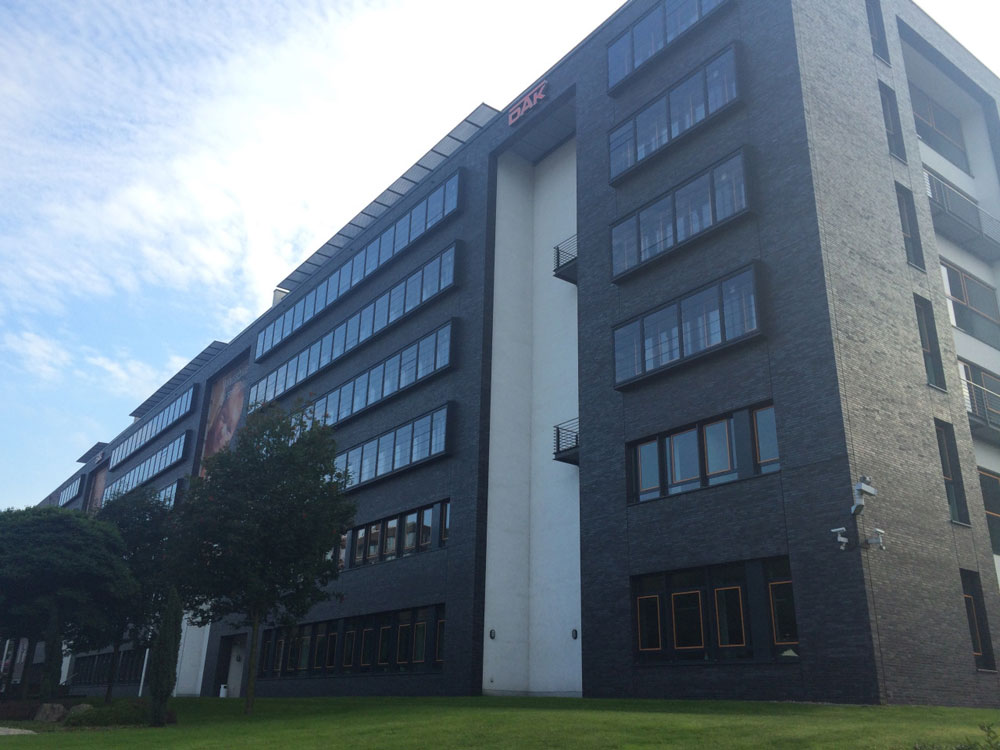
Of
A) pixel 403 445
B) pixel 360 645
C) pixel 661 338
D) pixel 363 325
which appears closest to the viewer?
pixel 661 338

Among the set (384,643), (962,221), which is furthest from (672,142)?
(384,643)

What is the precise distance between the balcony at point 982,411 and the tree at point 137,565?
34219 mm

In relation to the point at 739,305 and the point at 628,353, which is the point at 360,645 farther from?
the point at 739,305

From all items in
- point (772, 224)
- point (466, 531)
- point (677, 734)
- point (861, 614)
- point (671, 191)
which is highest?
point (671, 191)

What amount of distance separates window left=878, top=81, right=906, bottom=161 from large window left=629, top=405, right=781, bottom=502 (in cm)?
1138

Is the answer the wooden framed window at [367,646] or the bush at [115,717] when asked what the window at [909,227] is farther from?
the bush at [115,717]

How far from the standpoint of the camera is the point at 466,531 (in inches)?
1352

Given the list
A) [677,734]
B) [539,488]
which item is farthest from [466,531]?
[677,734]

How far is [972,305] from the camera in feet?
107

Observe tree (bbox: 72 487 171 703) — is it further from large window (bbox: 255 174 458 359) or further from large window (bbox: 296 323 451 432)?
large window (bbox: 255 174 458 359)

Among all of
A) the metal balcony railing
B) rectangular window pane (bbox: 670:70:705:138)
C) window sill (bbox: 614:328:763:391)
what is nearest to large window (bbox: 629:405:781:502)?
window sill (bbox: 614:328:763:391)

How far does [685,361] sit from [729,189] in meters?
5.32

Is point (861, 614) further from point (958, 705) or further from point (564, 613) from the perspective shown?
point (564, 613)

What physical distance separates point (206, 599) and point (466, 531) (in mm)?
9770
